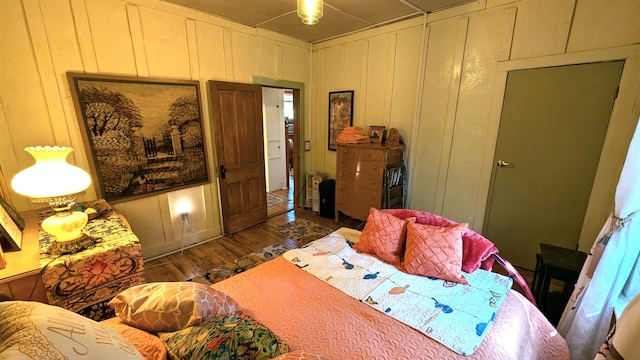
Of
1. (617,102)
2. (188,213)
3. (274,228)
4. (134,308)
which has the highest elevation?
(617,102)

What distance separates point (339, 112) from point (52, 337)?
3694mm

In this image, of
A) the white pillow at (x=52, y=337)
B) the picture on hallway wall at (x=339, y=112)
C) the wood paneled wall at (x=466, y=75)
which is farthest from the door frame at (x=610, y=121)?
the white pillow at (x=52, y=337)

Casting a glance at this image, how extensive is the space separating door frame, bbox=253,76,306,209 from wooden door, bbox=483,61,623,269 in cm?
270

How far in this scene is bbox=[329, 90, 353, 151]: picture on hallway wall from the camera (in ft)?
12.4

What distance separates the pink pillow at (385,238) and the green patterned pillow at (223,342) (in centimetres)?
101

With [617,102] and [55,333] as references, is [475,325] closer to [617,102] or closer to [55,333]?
[55,333]

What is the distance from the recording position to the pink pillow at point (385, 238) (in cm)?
180

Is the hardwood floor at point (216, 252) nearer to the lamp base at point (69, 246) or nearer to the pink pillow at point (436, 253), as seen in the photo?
the lamp base at point (69, 246)

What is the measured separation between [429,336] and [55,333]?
1346mm

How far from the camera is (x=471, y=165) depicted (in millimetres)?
2818

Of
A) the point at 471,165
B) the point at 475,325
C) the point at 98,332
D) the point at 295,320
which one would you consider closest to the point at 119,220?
the point at 98,332

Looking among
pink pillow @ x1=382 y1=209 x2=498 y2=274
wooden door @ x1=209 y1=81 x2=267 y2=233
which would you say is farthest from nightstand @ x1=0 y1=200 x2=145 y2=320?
pink pillow @ x1=382 y1=209 x2=498 y2=274

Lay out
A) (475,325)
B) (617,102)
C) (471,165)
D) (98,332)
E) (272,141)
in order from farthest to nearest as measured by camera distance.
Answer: (272,141), (471,165), (617,102), (475,325), (98,332)

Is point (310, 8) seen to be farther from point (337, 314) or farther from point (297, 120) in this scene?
point (297, 120)
